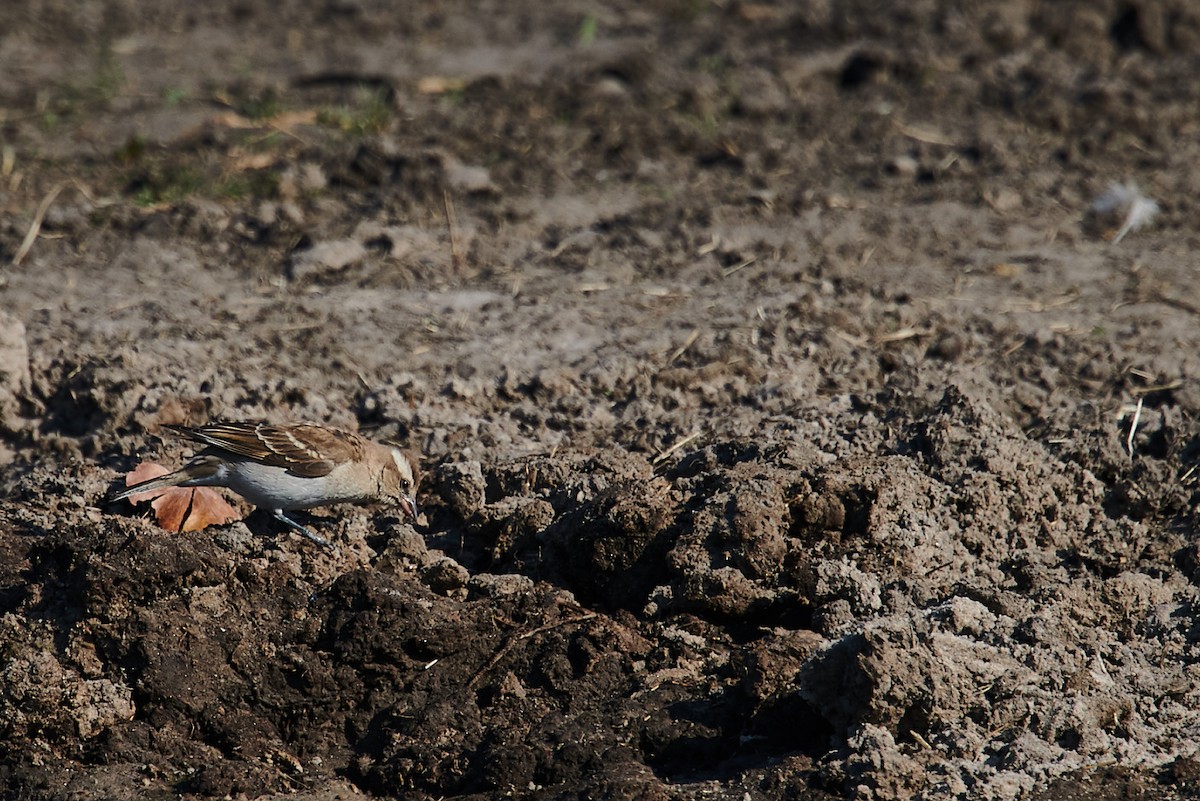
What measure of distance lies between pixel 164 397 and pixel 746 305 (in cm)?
339

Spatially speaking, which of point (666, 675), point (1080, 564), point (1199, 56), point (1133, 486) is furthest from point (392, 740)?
point (1199, 56)

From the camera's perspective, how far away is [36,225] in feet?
29.9

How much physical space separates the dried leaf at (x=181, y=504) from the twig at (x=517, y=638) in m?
1.70

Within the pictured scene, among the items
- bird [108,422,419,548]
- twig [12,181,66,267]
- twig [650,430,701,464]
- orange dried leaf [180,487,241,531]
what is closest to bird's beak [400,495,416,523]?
bird [108,422,419,548]

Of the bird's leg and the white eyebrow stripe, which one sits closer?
the bird's leg

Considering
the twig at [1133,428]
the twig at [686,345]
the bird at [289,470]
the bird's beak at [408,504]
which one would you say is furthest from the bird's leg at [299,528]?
the twig at [1133,428]

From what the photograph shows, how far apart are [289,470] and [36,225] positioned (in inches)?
161

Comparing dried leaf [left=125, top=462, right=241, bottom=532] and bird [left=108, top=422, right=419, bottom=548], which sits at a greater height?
bird [left=108, top=422, right=419, bottom=548]

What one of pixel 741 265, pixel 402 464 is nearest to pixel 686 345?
pixel 741 265

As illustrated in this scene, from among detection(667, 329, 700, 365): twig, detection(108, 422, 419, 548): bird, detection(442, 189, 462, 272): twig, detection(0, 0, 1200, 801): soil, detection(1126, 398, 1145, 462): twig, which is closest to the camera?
detection(0, 0, 1200, 801): soil

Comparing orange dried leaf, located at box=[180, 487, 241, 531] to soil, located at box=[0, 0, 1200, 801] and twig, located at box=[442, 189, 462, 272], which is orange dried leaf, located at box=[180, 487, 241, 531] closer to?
soil, located at box=[0, 0, 1200, 801]

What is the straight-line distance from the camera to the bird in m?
6.17

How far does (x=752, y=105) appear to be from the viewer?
11.1m

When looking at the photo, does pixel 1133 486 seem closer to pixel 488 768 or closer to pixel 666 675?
pixel 666 675
